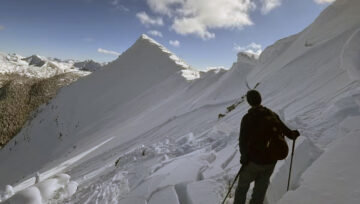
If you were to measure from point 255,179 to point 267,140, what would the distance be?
0.71 metres

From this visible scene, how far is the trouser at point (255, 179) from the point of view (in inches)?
126

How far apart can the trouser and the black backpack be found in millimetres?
177

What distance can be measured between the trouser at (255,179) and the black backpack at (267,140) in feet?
0.58

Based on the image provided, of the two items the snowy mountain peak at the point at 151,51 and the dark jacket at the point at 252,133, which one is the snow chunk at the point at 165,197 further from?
the snowy mountain peak at the point at 151,51

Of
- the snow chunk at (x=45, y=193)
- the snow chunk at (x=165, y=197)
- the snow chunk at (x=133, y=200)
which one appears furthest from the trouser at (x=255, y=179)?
the snow chunk at (x=45, y=193)

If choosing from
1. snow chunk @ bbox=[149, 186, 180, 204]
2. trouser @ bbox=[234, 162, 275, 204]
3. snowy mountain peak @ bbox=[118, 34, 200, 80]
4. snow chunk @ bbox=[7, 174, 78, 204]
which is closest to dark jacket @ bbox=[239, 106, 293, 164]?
trouser @ bbox=[234, 162, 275, 204]

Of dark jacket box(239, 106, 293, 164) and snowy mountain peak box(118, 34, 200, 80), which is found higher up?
snowy mountain peak box(118, 34, 200, 80)

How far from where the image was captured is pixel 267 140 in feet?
10.0

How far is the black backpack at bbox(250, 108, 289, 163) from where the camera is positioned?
304 cm

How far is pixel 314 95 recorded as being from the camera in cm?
804

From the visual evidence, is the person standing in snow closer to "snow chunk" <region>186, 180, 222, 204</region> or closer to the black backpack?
the black backpack

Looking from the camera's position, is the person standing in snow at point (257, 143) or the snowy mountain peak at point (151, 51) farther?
the snowy mountain peak at point (151, 51)

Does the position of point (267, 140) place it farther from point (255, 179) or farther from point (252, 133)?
point (255, 179)

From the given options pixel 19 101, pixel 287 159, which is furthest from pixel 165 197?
pixel 19 101
